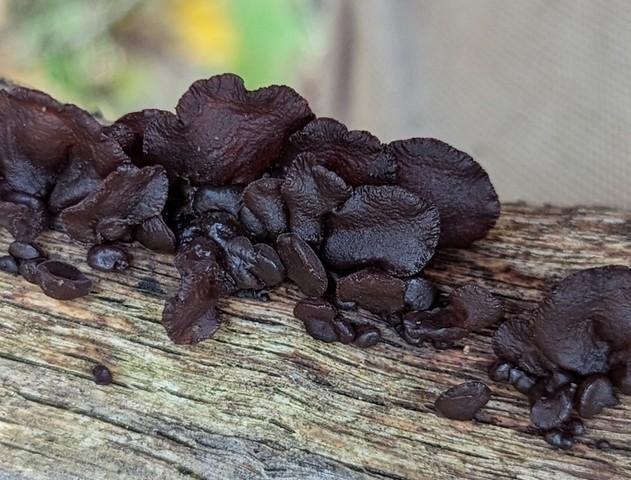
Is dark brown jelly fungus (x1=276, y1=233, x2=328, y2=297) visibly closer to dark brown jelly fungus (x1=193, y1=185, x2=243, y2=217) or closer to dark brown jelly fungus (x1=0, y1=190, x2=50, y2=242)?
dark brown jelly fungus (x1=193, y1=185, x2=243, y2=217)

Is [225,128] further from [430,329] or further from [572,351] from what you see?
[572,351]

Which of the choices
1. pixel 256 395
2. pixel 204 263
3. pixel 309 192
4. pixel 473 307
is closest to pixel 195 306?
pixel 204 263

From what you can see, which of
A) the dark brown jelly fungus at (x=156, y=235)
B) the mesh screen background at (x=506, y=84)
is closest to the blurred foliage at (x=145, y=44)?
the mesh screen background at (x=506, y=84)

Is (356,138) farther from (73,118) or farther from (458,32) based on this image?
(458,32)

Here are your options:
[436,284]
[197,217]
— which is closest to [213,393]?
[197,217]

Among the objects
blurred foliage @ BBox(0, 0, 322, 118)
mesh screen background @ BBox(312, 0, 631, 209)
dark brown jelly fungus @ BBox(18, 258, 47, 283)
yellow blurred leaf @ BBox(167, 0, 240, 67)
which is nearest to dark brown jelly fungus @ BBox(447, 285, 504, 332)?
dark brown jelly fungus @ BBox(18, 258, 47, 283)
